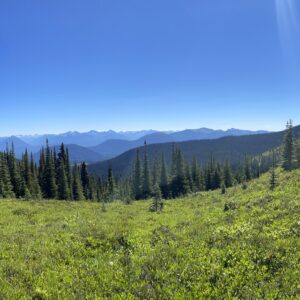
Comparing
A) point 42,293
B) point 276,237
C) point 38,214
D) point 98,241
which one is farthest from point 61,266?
point 38,214

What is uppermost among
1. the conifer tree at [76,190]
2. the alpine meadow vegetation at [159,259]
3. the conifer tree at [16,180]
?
the alpine meadow vegetation at [159,259]

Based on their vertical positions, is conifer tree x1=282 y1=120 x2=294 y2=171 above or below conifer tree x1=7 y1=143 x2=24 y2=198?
above

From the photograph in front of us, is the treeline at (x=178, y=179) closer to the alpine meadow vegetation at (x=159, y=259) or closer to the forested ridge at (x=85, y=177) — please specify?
the forested ridge at (x=85, y=177)

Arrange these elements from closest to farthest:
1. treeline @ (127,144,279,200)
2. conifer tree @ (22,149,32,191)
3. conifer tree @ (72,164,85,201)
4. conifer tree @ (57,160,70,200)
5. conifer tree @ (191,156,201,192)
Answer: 1. conifer tree @ (22,149,32,191)
2. conifer tree @ (57,160,70,200)
3. conifer tree @ (72,164,85,201)
4. conifer tree @ (191,156,201,192)
5. treeline @ (127,144,279,200)

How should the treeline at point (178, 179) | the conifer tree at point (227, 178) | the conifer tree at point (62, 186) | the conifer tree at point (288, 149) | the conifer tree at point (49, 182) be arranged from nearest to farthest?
1. the conifer tree at point (288, 149)
2. the conifer tree at point (49, 182)
3. the conifer tree at point (62, 186)
4. the treeline at point (178, 179)
5. the conifer tree at point (227, 178)

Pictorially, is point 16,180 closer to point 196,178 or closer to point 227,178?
point 196,178

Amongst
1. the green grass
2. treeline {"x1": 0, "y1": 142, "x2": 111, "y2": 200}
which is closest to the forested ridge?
treeline {"x1": 0, "y1": 142, "x2": 111, "y2": 200}

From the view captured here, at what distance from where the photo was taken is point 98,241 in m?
11.8

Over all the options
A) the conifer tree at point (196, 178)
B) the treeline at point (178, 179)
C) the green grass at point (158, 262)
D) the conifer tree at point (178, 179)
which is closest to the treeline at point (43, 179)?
the treeline at point (178, 179)

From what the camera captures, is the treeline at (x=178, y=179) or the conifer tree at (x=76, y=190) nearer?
the conifer tree at (x=76, y=190)

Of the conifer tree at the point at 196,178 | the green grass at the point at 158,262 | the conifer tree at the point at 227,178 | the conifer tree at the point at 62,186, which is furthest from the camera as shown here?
the conifer tree at the point at 227,178

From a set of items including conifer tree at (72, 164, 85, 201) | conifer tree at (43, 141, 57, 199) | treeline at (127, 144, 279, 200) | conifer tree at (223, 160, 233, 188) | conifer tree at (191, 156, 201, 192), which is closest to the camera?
conifer tree at (43, 141, 57, 199)

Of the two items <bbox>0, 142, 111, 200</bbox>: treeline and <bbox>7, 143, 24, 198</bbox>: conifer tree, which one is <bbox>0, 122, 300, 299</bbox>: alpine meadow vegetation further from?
<bbox>7, 143, 24, 198</bbox>: conifer tree

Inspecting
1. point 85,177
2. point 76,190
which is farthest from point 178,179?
point 76,190
